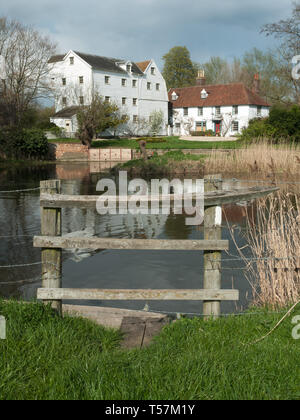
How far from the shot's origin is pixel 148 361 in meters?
4.27

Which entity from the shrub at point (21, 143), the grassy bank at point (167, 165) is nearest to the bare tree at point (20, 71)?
the shrub at point (21, 143)

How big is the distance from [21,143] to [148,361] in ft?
143

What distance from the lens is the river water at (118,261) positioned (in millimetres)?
8547

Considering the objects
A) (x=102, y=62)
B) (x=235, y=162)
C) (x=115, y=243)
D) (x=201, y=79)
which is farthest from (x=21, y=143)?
(x=115, y=243)

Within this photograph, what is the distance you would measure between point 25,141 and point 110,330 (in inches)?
1653

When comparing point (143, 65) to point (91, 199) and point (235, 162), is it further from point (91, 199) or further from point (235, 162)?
point (91, 199)

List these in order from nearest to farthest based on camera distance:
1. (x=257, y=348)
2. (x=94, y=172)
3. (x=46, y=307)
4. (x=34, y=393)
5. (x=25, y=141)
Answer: (x=34, y=393), (x=257, y=348), (x=46, y=307), (x=94, y=172), (x=25, y=141)

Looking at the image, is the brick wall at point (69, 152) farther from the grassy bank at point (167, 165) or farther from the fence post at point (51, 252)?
the fence post at point (51, 252)

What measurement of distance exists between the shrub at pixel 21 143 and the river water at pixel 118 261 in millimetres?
28369

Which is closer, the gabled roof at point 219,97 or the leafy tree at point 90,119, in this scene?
the leafy tree at point 90,119

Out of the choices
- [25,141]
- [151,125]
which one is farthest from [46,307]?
[151,125]

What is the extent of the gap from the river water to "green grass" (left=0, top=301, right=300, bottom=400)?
1.83m
